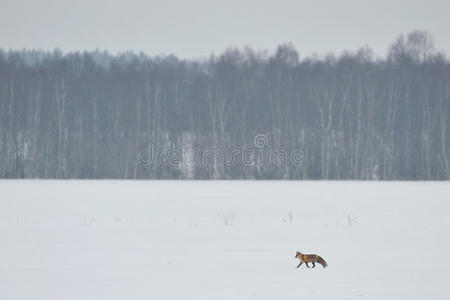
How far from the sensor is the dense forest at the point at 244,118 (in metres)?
35.3

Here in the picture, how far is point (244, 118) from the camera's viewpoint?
120 ft
